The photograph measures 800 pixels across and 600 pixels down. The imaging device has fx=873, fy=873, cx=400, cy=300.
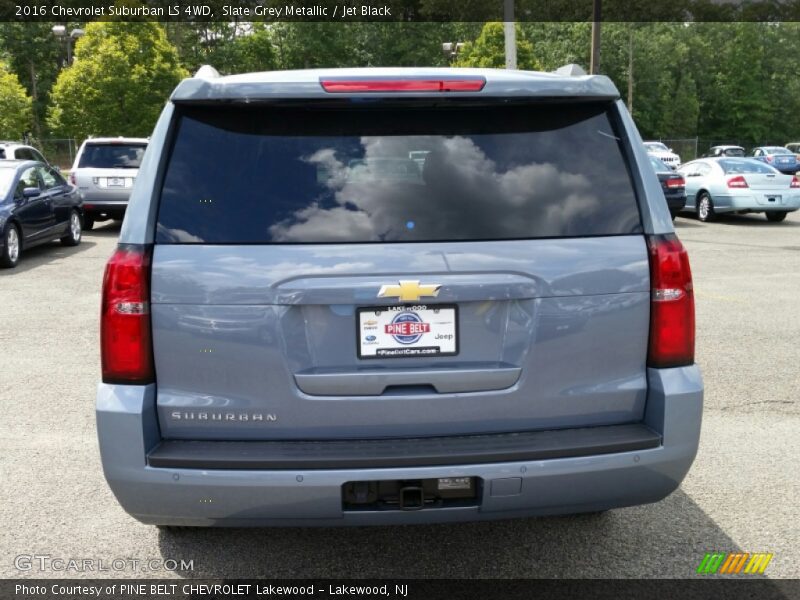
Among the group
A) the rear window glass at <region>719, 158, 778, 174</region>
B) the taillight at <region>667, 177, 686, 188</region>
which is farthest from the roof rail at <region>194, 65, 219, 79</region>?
the rear window glass at <region>719, 158, 778, 174</region>

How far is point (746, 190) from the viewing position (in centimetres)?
2033

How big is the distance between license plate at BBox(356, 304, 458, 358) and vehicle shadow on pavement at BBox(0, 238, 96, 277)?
11.2 m

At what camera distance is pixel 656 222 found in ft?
10.5

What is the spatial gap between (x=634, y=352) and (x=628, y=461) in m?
0.40

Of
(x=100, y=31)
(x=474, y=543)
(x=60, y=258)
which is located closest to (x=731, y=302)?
(x=474, y=543)

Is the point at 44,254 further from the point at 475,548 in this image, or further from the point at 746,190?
the point at 746,190

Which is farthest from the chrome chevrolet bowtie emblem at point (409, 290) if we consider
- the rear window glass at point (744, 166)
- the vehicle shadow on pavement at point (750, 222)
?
the rear window glass at point (744, 166)

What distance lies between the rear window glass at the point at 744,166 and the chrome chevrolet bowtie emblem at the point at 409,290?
19547mm

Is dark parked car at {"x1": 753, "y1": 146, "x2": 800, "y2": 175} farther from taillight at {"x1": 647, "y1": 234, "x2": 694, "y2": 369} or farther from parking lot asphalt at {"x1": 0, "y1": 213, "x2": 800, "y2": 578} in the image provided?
taillight at {"x1": 647, "y1": 234, "x2": 694, "y2": 369}

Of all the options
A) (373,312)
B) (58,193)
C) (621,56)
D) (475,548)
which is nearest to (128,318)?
(373,312)

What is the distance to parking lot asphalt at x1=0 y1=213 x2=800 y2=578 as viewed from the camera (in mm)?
3789

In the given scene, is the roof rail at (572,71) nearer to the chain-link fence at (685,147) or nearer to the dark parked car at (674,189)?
the dark parked car at (674,189)

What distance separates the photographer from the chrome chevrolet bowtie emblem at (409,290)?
2988 mm

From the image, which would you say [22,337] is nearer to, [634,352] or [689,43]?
[634,352]
